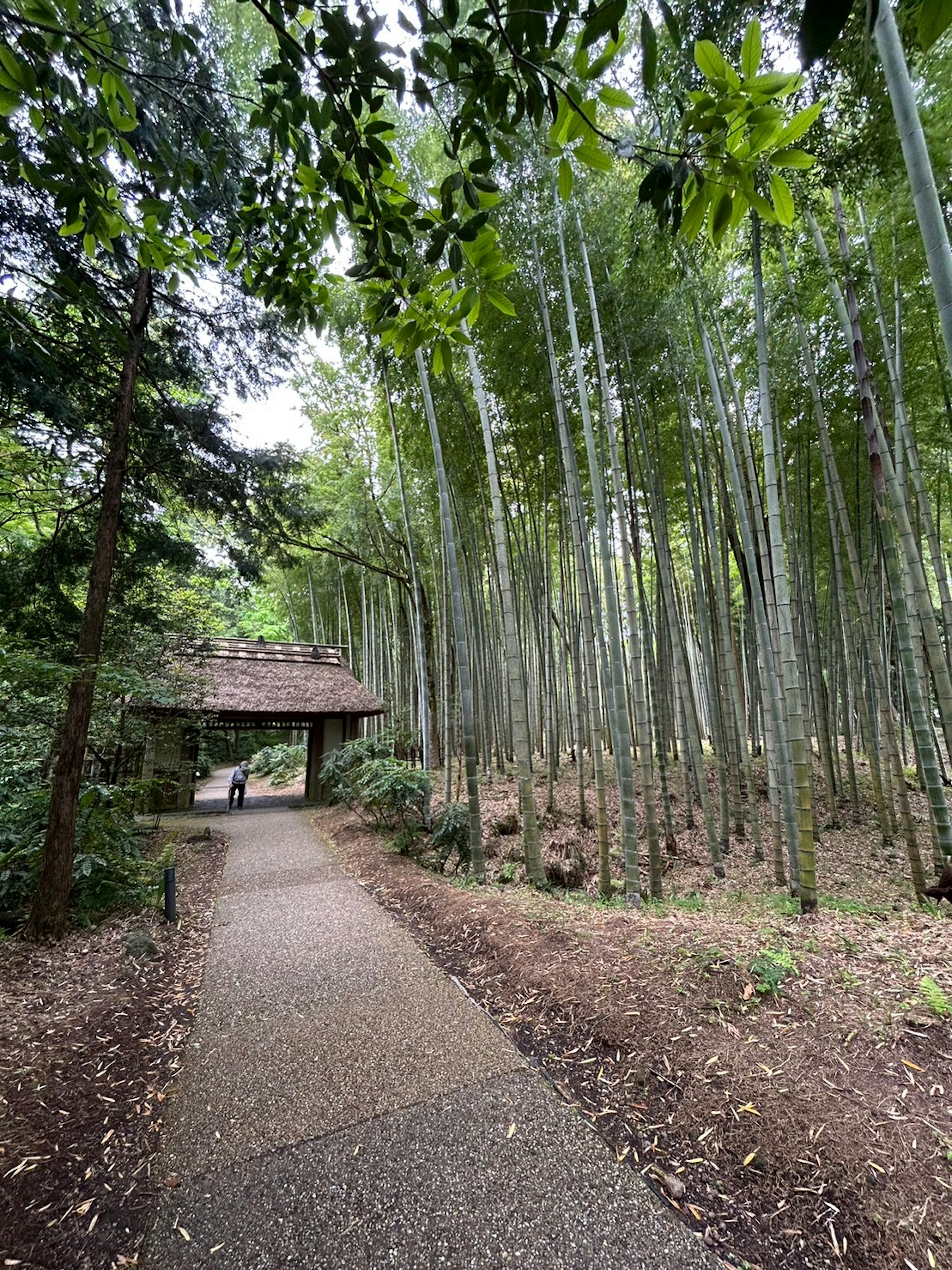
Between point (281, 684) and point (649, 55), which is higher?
point (281, 684)

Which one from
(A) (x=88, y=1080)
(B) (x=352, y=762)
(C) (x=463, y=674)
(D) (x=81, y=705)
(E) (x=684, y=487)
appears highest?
(E) (x=684, y=487)

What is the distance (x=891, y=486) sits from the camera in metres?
3.40

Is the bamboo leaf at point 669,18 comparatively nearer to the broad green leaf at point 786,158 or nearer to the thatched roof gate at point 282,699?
the broad green leaf at point 786,158

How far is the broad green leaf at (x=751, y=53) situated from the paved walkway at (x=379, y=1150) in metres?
2.31

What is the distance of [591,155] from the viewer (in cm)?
88

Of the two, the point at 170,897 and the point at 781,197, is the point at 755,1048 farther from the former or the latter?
the point at 170,897

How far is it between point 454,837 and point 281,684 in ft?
19.7

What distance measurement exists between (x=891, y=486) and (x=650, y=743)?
2349 millimetres

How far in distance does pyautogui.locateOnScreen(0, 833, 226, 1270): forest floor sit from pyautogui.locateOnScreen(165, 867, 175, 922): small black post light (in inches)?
2.6

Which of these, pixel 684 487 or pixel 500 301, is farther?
pixel 684 487

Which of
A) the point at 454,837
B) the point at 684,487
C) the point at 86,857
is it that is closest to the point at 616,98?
the point at 86,857

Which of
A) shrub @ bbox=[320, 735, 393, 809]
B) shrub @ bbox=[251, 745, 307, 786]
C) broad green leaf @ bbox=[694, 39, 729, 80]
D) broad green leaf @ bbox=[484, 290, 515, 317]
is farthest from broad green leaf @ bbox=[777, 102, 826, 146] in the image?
shrub @ bbox=[251, 745, 307, 786]

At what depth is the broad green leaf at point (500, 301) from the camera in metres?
0.98

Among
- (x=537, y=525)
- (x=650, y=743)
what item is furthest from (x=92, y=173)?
(x=537, y=525)
